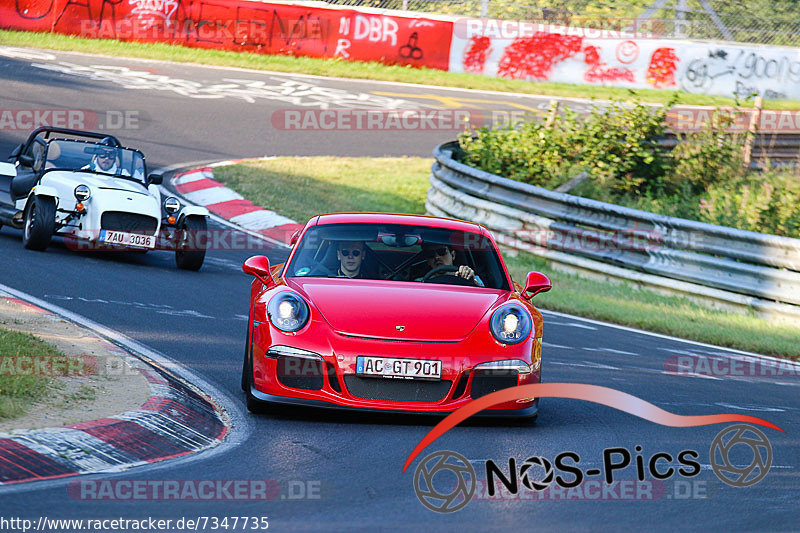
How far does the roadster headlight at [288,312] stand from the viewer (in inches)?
251

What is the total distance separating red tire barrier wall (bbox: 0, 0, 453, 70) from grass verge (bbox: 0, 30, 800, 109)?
241 millimetres

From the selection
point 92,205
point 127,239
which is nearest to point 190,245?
point 127,239

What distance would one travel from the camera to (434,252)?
7426 millimetres

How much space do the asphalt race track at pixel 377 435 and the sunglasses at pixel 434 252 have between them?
1.20 meters

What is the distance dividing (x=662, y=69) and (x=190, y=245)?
2001cm

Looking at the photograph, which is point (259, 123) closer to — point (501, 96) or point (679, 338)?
point (501, 96)

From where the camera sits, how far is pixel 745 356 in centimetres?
1022

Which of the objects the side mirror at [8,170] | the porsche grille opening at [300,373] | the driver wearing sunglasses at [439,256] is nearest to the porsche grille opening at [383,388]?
the porsche grille opening at [300,373]

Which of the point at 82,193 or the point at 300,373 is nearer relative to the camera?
the point at 300,373

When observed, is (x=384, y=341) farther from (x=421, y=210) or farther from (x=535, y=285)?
(x=421, y=210)

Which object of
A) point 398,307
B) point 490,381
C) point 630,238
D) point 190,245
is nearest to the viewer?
point 490,381

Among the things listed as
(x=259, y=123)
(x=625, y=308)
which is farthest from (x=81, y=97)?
(x=625, y=308)

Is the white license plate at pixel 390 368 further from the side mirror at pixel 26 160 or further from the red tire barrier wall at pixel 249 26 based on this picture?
the red tire barrier wall at pixel 249 26

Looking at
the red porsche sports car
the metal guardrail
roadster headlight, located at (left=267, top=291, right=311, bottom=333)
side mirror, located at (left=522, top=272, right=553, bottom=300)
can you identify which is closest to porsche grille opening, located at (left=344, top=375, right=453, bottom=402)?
the red porsche sports car
